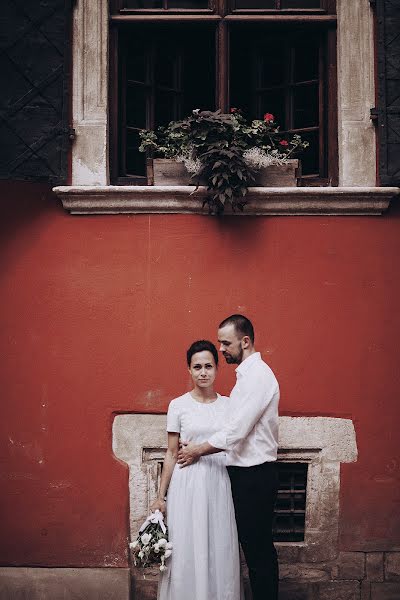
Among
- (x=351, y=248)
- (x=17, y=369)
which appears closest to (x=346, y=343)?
(x=351, y=248)

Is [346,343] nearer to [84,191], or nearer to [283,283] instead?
[283,283]

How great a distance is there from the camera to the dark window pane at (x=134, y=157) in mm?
5504

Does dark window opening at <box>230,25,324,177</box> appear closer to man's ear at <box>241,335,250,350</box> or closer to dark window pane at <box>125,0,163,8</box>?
dark window pane at <box>125,0,163,8</box>

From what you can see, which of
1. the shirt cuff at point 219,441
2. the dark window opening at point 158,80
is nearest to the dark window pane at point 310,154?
the dark window opening at point 158,80

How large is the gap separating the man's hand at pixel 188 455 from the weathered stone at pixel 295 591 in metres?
1.31

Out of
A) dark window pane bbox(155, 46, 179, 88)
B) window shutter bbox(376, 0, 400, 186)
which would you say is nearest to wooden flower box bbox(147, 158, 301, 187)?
window shutter bbox(376, 0, 400, 186)

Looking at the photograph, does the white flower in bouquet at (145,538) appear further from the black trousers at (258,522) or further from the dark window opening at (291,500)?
the dark window opening at (291,500)

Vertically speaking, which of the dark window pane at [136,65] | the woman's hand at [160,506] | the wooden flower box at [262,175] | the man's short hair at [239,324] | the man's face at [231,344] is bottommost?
the woman's hand at [160,506]

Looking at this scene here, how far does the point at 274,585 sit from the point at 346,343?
1.62 m

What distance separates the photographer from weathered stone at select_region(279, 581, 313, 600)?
199 inches

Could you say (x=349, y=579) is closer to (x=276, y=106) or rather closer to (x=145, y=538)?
(x=145, y=538)

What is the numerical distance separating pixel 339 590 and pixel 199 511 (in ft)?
4.52

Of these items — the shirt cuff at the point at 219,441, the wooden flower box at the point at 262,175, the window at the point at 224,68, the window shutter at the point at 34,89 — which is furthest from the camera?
the window at the point at 224,68

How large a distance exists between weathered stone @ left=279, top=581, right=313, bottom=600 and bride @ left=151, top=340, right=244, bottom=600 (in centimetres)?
66
